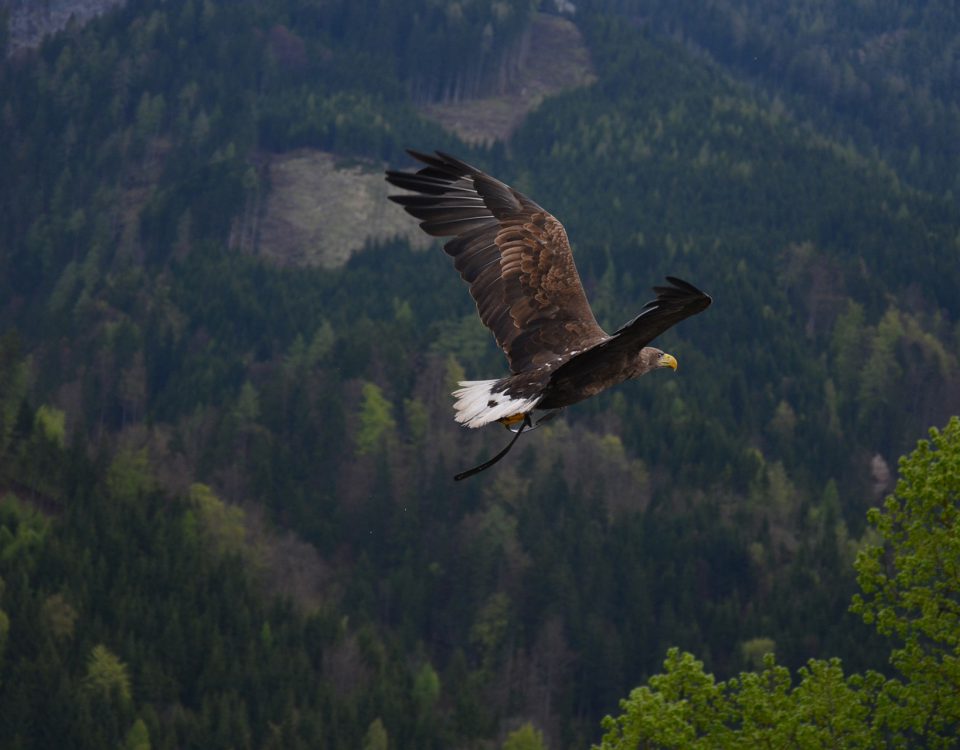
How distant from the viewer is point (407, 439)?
→ 130 meters

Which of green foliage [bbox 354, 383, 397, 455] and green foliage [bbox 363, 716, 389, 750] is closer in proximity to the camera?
green foliage [bbox 363, 716, 389, 750]

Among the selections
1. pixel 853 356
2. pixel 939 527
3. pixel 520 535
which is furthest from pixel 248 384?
pixel 939 527

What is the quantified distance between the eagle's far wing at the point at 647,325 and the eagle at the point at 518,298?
0.08ft

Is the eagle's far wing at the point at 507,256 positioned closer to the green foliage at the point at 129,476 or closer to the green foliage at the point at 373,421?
the green foliage at the point at 129,476

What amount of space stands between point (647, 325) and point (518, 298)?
3679 millimetres

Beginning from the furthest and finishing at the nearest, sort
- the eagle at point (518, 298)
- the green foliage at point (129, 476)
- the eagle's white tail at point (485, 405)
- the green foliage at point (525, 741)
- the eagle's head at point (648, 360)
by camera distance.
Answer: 1. the green foliage at point (129, 476)
2. the green foliage at point (525, 741)
3. the eagle's head at point (648, 360)
4. the eagle at point (518, 298)
5. the eagle's white tail at point (485, 405)

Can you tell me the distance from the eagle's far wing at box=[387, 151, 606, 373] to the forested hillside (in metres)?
64.8

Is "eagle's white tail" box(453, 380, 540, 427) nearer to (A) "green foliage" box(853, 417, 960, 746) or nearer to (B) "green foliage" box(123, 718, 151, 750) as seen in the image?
(A) "green foliage" box(853, 417, 960, 746)

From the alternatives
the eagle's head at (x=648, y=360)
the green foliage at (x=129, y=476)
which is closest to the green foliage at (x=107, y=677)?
the green foliage at (x=129, y=476)

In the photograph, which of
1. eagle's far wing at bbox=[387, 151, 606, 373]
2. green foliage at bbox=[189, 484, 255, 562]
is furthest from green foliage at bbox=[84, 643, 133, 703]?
eagle's far wing at bbox=[387, 151, 606, 373]

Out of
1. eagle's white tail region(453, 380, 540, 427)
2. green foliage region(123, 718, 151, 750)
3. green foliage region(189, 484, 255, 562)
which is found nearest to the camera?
eagle's white tail region(453, 380, 540, 427)

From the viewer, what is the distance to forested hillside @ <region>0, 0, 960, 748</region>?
3720 inches

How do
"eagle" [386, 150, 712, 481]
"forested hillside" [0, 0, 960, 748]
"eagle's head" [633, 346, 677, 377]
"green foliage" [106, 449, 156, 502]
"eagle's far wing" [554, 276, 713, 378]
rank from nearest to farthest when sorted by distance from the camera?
"eagle's far wing" [554, 276, 713, 378], "eagle" [386, 150, 712, 481], "eagle's head" [633, 346, 677, 377], "forested hillside" [0, 0, 960, 748], "green foliage" [106, 449, 156, 502]

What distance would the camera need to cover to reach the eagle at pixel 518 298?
1712cm
